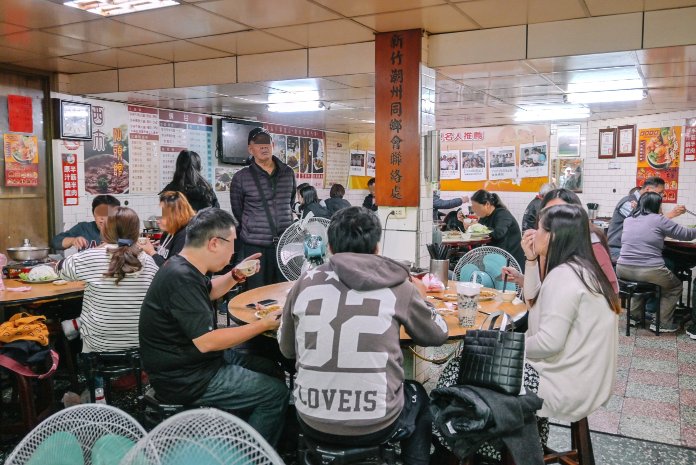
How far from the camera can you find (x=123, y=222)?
3506mm

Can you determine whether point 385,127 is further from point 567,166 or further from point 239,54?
point 567,166

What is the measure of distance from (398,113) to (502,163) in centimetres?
662

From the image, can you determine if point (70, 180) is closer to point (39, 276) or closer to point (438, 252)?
point (39, 276)

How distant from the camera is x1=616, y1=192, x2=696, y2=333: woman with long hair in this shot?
20.2ft

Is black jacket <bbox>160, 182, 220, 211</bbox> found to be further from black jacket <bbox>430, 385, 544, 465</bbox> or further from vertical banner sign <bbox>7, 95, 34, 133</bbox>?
black jacket <bbox>430, 385, 544, 465</bbox>

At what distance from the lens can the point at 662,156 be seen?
9.34 metres

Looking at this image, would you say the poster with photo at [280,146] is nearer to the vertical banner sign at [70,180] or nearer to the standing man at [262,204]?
the vertical banner sign at [70,180]

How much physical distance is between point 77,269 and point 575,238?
2.86 metres

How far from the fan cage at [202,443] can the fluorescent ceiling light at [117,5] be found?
11.4 feet

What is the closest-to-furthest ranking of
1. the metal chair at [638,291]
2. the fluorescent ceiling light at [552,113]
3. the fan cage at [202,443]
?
the fan cage at [202,443] < the metal chair at [638,291] < the fluorescent ceiling light at [552,113]

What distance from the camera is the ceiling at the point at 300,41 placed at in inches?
165

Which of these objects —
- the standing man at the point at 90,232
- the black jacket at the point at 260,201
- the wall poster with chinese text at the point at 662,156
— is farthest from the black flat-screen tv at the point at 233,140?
the wall poster with chinese text at the point at 662,156

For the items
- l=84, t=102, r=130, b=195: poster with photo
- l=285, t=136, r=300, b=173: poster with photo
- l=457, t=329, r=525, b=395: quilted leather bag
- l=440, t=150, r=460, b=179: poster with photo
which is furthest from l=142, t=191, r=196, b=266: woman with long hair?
l=440, t=150, r=460, b=179: poster with photo

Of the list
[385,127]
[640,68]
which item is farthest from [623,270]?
[385,127]
